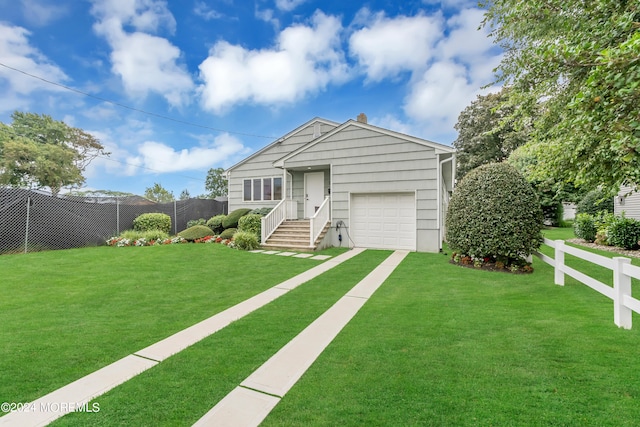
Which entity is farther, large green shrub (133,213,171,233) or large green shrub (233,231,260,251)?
large green shrub (133,213,171,233)

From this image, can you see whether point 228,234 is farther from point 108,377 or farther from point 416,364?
point 416,364

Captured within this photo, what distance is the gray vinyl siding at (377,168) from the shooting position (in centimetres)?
956

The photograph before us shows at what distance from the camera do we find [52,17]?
31.2 feet

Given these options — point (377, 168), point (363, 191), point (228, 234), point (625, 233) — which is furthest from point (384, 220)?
point (625, 233)

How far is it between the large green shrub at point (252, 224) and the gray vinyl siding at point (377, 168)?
2.71 m

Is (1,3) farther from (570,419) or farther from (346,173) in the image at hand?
(570,419)

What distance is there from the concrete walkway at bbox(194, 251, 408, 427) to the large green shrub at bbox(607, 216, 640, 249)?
37.1 feet

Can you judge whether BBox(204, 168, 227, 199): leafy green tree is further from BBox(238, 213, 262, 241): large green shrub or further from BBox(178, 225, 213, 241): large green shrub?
BBox(238, 213, 262, 241): large green shrub

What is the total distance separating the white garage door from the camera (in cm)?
1004

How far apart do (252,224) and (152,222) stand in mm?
5189

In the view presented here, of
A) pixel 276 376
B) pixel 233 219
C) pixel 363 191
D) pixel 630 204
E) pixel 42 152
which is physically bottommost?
pixel 276 376

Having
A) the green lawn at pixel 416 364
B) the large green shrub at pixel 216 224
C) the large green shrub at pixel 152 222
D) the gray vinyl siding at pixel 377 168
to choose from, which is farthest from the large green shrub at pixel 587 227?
the large green shrub at pixel 152 222

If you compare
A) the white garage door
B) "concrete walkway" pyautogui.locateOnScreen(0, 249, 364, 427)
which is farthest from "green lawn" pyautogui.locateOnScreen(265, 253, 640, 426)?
the white garage door

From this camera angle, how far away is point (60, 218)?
9836mm
